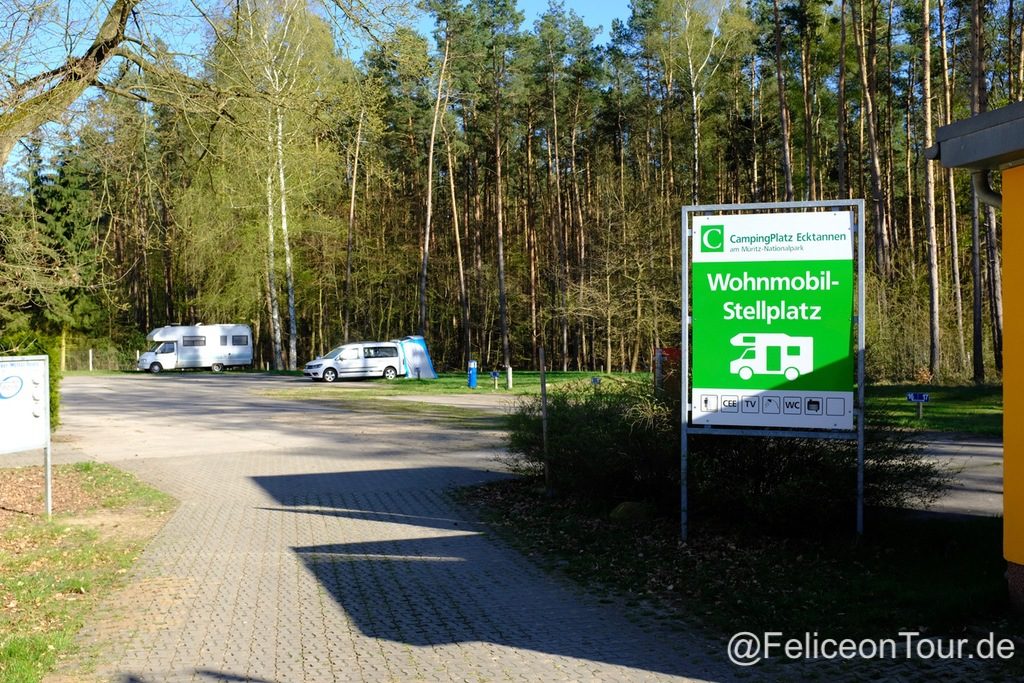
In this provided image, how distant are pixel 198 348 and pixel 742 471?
48494 millimetres

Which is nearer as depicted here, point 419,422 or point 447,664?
point 447,664

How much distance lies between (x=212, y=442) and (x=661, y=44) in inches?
1210

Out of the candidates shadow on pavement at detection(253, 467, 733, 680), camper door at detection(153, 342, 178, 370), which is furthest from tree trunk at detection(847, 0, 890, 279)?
camper door at detection(153, 342, 178, 370)

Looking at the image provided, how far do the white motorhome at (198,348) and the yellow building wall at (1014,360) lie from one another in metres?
50.3

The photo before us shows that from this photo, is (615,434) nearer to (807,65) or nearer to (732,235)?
(732,235)

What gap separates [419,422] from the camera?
22328 mm

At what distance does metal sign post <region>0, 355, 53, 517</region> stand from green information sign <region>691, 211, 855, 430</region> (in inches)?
296

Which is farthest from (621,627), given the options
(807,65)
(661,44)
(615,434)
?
(661,44)

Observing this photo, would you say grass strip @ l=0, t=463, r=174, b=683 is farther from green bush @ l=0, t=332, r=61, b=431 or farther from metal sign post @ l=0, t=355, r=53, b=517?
green bush @ l=0, t=332, r=61, b=431

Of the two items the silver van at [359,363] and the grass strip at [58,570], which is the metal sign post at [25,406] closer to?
the grass strip at [58,570]

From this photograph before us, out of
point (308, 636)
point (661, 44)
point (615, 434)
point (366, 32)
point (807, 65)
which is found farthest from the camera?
point (661, 44)

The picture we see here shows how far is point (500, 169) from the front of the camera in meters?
47.5

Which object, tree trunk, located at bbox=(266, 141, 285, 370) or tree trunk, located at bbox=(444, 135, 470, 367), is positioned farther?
tree trunk, located at bbox=(444, 135, 470, 367)

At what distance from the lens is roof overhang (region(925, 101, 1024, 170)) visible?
5.68 meters
